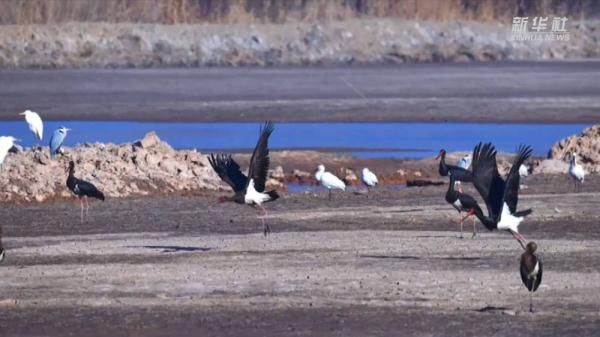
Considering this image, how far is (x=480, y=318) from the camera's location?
1348 cm

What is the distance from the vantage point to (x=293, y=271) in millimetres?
16234

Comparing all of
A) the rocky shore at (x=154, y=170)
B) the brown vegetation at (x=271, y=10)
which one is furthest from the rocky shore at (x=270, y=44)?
the rocky shore at (x=154, y=170)

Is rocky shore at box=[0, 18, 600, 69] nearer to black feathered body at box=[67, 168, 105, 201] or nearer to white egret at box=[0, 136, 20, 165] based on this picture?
white egret at box=[0, 136, 20, 165]

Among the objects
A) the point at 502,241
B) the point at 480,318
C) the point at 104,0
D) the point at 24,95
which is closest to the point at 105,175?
the point at 502,241

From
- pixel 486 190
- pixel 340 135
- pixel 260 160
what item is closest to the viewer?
pixel 486 190

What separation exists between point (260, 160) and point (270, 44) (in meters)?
62.4

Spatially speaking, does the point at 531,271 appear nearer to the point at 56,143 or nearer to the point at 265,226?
the point at 265,226

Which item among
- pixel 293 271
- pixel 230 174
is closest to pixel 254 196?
pixel 230 174

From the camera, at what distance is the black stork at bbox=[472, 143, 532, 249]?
51.9 feet

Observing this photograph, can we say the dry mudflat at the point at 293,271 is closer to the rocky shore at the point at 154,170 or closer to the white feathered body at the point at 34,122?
the rocky shore at the point at 154,170

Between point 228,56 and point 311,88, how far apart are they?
24.0 meters

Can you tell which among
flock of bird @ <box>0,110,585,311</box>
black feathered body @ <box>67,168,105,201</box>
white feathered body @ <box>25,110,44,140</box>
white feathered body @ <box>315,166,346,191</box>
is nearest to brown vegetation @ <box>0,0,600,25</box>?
white feathered body @ <box>25,110,44,140</box>

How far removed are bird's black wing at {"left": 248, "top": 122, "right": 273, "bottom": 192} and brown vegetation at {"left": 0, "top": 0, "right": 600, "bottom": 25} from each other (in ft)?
235

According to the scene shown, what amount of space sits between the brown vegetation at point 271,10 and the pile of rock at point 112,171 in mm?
64088
